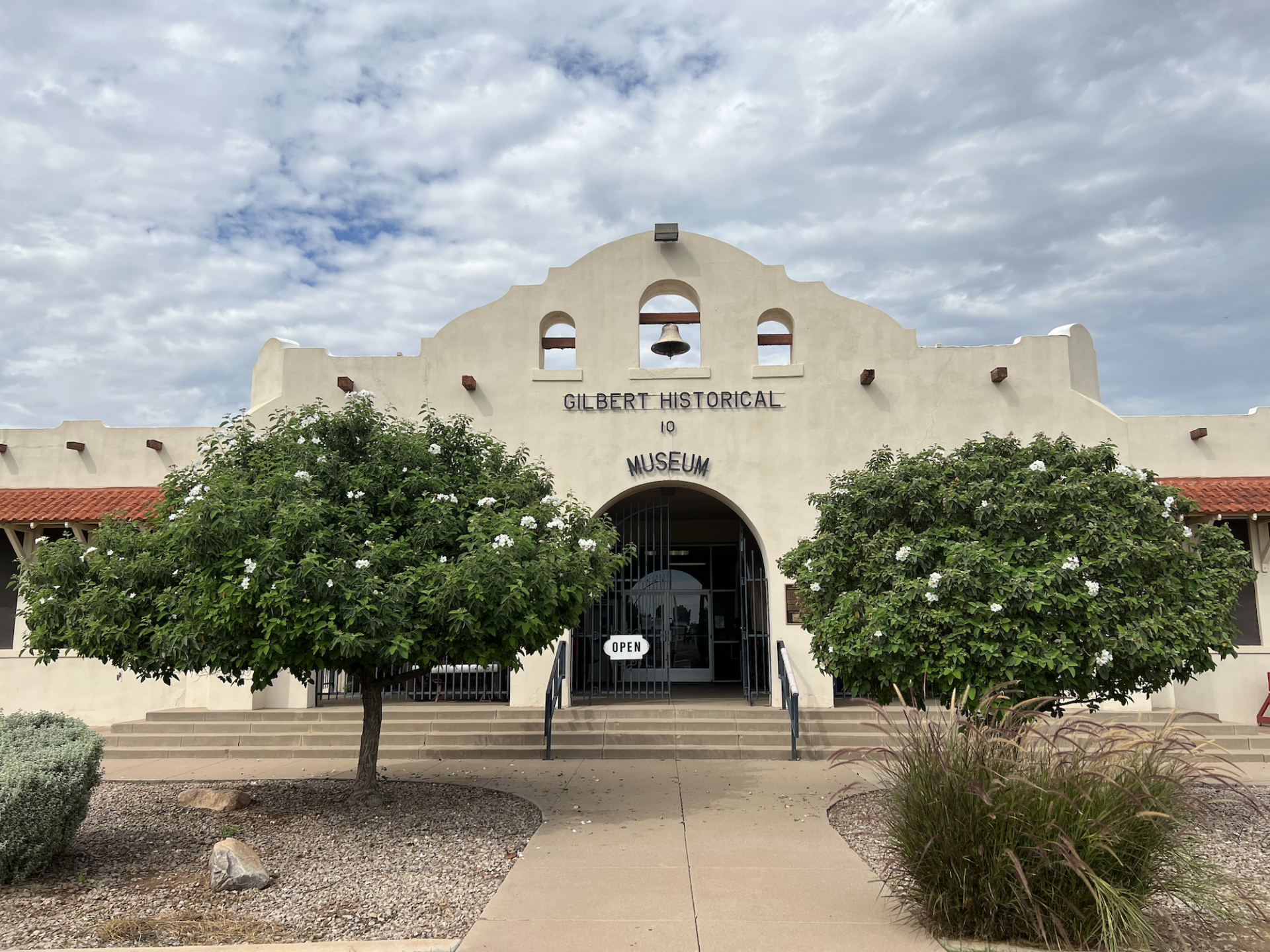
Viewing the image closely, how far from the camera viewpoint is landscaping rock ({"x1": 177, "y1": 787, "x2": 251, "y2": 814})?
8.16 metres

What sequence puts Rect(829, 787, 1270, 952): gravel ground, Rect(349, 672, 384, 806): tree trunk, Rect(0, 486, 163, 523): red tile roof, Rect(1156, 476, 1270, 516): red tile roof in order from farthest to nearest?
Rect(0, 486, 163, 523): red tile roof, Rect(1156, 476, 1270, 516): red tile roof, Rect(349, 672, 384, 806): tree trunk, Rect(829, 787, 1270, 952): gravel ground

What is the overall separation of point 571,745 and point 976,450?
635cm

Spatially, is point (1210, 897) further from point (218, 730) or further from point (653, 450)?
point (218, 730)

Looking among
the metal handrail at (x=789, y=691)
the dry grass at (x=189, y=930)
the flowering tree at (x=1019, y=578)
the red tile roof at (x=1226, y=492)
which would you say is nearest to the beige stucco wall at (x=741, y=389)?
the red tile roof at (x=1226, y=492)

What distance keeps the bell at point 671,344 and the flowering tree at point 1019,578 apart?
5.51 m

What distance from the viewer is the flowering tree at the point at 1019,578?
705 cm

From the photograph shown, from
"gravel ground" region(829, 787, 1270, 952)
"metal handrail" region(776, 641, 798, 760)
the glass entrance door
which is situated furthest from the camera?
the glass entrance door

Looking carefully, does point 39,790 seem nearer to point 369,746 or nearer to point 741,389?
point 369,746

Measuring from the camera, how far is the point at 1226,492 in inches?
484

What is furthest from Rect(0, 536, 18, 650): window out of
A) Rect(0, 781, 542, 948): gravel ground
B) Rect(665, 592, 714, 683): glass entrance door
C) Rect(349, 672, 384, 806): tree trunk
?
Rect(665, 592, 714, 683): glass entrance door

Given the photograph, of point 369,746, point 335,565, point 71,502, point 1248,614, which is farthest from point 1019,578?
point 71,502

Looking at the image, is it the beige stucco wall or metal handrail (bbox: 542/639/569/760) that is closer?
metal handrail (bbox: 542/639/569/760)

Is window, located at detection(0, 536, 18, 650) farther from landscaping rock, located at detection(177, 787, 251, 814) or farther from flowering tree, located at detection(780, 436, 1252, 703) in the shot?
flowering tree, located at detection(780, 436, 1252, 703)

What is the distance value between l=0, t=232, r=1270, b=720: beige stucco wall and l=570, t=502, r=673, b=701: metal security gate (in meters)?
1.76
